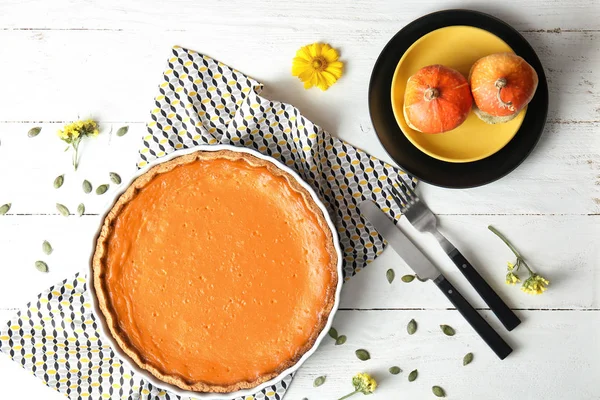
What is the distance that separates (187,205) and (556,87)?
1746 millimetres

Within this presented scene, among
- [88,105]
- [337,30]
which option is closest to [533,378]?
[337,30]

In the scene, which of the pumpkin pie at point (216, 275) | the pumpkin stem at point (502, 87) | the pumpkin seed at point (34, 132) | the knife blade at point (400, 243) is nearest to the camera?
the pumpkin stem at point (502, 87)

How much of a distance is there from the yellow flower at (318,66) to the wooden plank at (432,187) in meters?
0.28

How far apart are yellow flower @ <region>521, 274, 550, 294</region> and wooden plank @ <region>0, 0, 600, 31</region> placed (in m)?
1.14

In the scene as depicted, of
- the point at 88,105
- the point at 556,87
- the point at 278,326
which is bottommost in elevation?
the point at 278,326

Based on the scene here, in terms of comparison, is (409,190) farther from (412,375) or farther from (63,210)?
(63,210)

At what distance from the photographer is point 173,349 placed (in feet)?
7.96

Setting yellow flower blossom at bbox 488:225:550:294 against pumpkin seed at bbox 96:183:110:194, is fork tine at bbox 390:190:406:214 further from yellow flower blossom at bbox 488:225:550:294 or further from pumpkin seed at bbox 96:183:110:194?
pumpkin seed at bbox 96:183:110:194

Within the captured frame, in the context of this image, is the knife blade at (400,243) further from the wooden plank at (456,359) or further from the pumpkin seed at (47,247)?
the pumpkin seed at (47,247)

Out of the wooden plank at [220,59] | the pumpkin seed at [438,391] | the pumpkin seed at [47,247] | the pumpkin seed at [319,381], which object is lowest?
the pumpkin seed at [319,381]

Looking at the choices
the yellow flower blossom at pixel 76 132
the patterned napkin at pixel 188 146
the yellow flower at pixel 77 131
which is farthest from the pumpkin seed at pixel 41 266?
the yellow flower at pixel 77 131

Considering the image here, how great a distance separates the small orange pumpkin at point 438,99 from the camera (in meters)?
2.21

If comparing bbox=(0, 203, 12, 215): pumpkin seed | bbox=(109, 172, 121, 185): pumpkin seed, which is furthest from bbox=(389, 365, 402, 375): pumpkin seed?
bbox=(0, 203, 12, 215): pumpkin seed

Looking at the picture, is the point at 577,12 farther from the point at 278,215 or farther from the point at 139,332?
the point at 139,332
